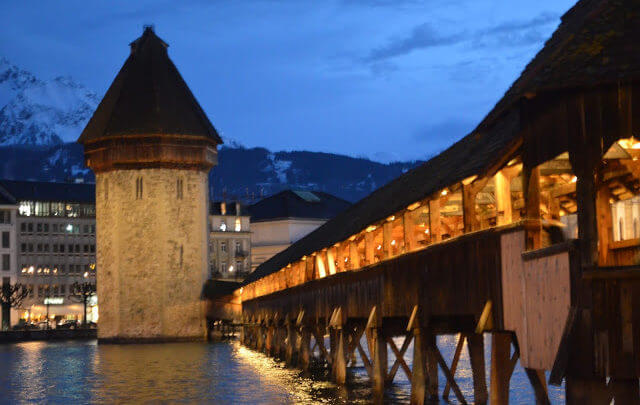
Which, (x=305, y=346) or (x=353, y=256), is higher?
(x=353, y=256)

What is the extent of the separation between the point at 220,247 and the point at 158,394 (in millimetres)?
83423

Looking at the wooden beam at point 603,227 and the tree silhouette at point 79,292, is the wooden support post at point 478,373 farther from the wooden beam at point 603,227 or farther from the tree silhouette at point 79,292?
the tree silhouette at point 79,292

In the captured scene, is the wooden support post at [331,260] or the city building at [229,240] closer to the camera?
the wooden support post at [331,260]

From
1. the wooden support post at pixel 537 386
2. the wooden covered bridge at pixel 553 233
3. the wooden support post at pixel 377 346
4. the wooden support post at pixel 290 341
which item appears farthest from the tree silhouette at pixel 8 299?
the wooden support post at pixel 537 386

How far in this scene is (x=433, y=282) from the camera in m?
19.8

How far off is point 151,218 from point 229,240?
4299cm

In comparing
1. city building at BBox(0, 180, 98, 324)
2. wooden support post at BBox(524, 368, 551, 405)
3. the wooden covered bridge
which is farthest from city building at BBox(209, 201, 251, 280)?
wooden support post at BBox(524, 368, 551, 405)

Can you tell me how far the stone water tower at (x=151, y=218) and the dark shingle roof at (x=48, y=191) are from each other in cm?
4492

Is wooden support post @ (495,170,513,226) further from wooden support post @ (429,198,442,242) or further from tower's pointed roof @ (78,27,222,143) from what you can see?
tower's pointed roof @ (78,27,222,143)

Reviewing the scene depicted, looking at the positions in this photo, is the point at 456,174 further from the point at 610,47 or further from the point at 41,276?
the point at 41,276

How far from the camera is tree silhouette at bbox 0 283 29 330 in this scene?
101 m

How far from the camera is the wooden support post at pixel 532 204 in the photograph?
14758 millimetres

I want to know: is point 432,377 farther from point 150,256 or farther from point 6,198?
point 6,198

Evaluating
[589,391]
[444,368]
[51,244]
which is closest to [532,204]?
[589,391]
